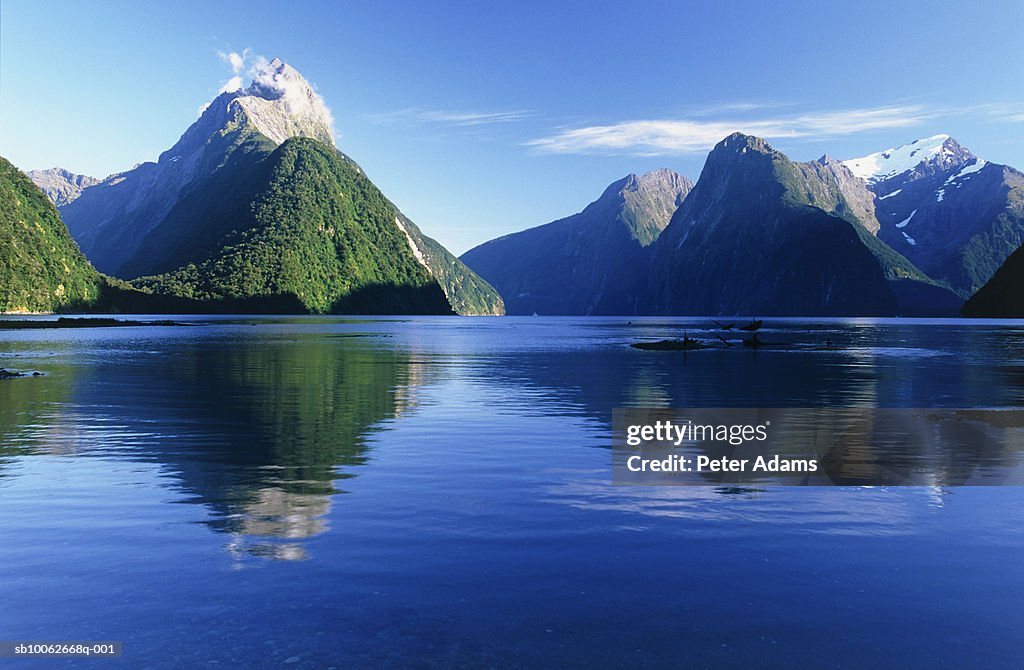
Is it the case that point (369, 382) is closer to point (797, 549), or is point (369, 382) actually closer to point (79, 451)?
point (79, 451)

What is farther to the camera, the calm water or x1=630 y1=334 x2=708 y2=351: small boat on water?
x1=630 y1=334 x2=708 y2=351: small boat on water

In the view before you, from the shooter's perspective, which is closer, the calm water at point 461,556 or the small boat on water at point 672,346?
the calm water at point 461,556

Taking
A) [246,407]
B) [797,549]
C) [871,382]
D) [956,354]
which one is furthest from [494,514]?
[956,354]

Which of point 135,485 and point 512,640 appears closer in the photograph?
point 512,640

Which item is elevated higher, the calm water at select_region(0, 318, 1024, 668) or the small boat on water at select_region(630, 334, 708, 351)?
the small boat on water at select_region(630, 334, 708, 351)

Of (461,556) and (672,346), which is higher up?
(672,346)

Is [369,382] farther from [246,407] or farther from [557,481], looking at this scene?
[557,481]

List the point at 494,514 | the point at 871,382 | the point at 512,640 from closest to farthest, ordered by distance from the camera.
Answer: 1. the point at 512,640
2. the point at 494,514
3. the point at 871,382

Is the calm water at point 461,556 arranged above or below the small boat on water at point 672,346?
below

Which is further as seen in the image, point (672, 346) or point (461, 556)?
point (672, 346)

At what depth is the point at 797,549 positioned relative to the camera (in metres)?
17.7

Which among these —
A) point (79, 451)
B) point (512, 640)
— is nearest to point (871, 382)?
point (79, 451)

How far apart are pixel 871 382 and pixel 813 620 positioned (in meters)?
59.3

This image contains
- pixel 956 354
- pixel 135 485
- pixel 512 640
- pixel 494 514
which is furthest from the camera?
pixel 956 354
